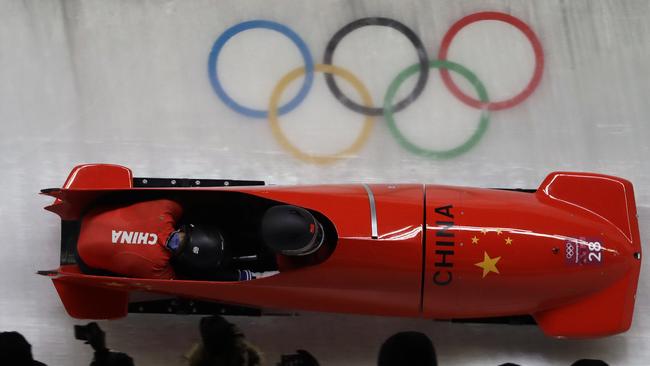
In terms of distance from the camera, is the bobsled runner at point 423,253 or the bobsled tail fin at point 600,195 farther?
the bobsled tail fin at point 600,195

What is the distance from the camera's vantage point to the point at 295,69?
4598 millimetres

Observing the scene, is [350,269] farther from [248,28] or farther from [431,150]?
[248,28]

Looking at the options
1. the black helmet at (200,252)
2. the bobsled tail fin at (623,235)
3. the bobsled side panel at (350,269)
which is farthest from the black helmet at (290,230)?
the bobsled tail fin at (623,235)

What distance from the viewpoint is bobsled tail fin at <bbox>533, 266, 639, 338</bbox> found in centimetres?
394

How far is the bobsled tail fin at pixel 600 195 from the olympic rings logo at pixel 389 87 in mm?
607

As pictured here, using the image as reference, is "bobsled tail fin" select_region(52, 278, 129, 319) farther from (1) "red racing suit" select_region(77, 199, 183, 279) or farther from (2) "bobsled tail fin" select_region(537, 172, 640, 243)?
(2) "bobsled tail fin" select_region(537, 172, 640, 243)

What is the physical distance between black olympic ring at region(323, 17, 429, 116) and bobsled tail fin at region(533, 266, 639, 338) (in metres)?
1.42

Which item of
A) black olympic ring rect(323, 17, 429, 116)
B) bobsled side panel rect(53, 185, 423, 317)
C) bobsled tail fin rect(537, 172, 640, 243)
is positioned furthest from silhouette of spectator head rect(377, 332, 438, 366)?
black olympic ring rect(323, 17, 429, 116)

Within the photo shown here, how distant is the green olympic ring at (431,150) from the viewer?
4461mm

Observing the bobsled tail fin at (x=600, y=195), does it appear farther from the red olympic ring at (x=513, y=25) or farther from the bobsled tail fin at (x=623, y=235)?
the red olympic ring at (x=513, y=25)

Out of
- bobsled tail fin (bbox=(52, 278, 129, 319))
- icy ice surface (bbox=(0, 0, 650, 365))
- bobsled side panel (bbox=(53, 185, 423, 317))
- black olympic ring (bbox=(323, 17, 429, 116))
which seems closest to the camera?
bobsled side panel (bbox=(53, 185, 423, 317))

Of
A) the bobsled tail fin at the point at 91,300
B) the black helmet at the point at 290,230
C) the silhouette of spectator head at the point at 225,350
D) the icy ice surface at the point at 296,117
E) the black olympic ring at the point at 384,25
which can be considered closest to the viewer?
the black helmet at the point at 290,230

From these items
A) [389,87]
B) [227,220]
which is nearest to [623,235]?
A: [389,87]

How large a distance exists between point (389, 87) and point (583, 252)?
144 centimetres
